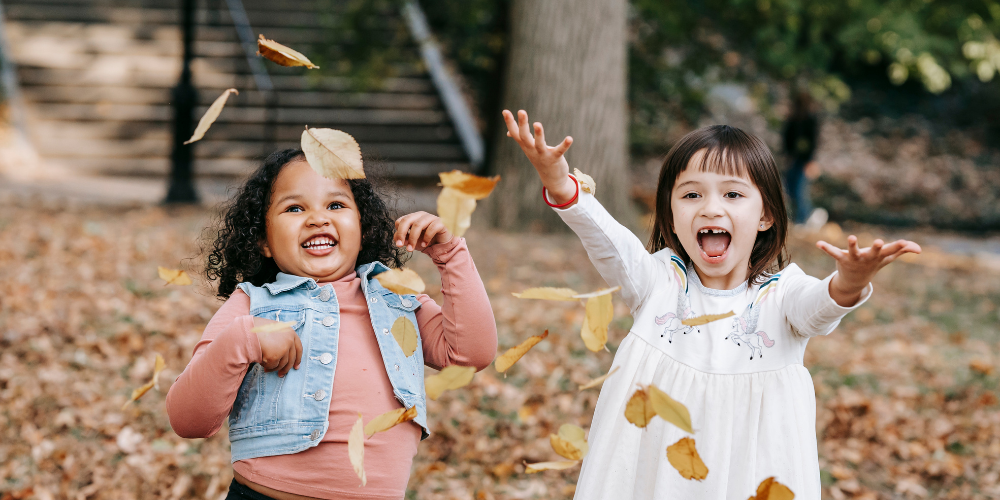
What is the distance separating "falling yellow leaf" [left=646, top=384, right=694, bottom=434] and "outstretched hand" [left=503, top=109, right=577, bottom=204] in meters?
0.47

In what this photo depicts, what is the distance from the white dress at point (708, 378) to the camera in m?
1.87

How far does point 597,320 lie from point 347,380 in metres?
0.58

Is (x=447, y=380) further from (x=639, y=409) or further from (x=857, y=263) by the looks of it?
(x=857, y=263)

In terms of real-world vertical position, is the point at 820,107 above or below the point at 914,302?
above

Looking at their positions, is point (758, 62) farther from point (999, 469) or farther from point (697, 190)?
point (697, 190)

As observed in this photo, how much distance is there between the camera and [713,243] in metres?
1.96

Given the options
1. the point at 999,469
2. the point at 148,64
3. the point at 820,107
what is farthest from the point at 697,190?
the point at 820,107

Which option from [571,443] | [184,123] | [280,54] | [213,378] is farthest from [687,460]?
[184,123]

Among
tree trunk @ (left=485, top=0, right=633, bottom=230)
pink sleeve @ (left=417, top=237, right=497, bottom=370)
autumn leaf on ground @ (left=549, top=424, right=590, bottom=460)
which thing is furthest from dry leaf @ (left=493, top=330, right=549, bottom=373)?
tree trunk @ (left=485, top=0, right=633, bottom=230)

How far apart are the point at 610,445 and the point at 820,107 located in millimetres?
16348

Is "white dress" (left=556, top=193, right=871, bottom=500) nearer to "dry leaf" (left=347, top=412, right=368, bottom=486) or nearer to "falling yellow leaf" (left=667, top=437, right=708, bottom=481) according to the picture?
"falling yellow leaf" (left=667, top=437, right=708, bottom=481)

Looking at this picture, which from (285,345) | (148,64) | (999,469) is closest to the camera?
(285,345)

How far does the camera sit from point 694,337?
194 cm

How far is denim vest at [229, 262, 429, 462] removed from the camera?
72.4 inches
